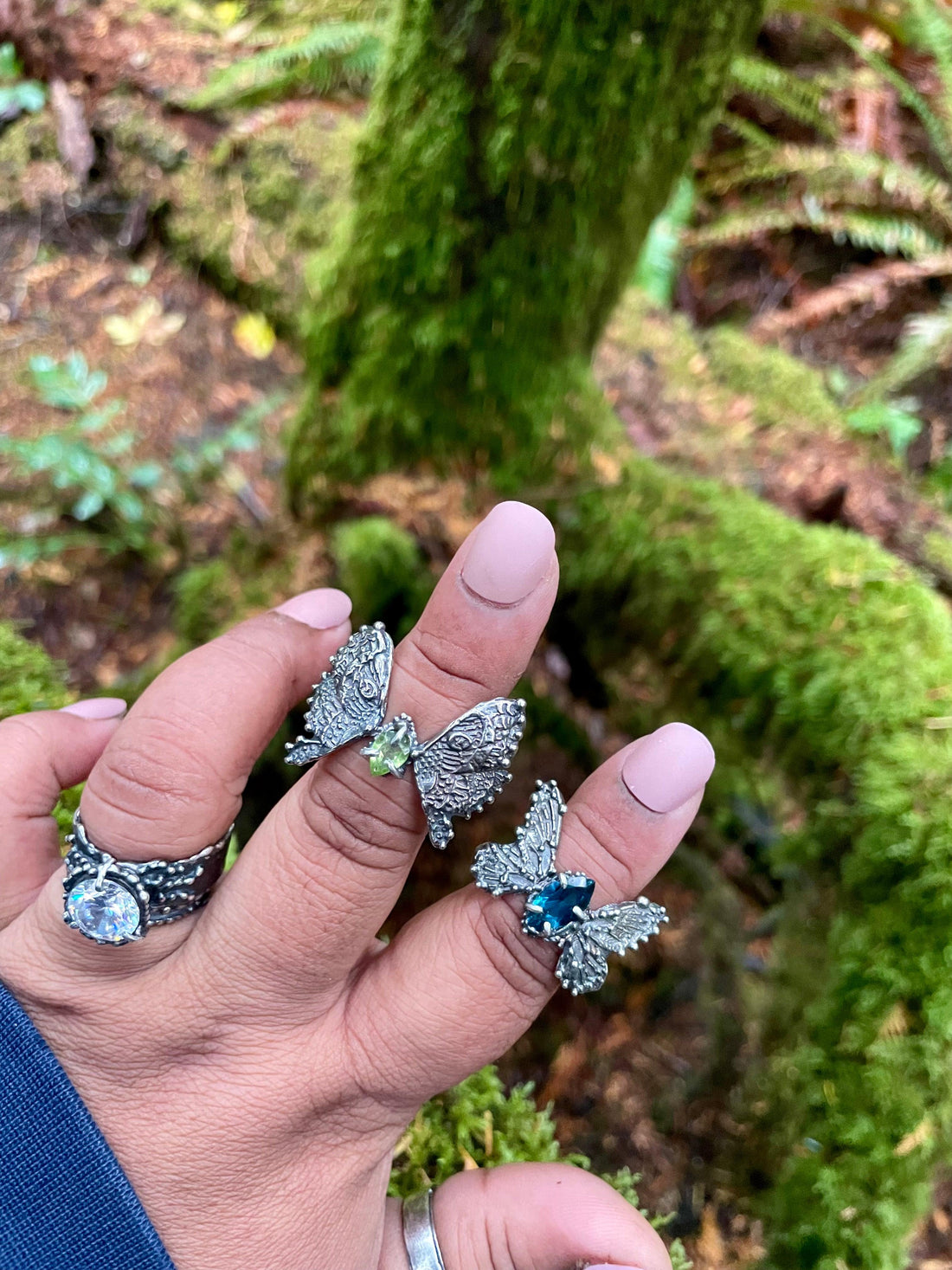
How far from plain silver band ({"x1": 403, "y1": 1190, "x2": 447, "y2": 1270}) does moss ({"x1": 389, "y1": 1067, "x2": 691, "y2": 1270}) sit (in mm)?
94

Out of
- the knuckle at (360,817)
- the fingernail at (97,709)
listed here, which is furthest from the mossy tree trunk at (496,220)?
the knuckle at (360,817)

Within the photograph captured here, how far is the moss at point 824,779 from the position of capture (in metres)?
1.56

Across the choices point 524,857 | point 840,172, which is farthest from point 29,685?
point 840,172

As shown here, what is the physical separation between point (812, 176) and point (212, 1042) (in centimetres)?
522

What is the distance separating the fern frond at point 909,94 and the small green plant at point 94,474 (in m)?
4.16

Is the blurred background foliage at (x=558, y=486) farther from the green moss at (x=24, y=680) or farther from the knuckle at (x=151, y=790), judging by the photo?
the knuckle at (x=151, y=790)

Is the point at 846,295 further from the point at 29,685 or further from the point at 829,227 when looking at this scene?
the point at 29,685

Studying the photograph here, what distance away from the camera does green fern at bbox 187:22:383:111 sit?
3516 mm

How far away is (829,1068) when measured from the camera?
1.67 m

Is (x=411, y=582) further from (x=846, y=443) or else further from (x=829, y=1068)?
(x=846, y=443)

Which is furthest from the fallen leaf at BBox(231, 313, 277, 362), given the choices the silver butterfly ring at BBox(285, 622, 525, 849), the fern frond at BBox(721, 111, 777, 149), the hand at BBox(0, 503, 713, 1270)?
the fern frond at BBox(721, 111, 777, 149)

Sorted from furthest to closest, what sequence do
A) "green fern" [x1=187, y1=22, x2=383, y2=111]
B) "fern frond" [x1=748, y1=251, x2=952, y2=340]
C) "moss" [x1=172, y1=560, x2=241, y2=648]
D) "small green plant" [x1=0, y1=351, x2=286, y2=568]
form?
"fern frond" [x1=748, y1=251, x2=952, y2=340] < "green fern" [x1=187, y1=22, x2=383, y2=111] < "moss" [x1=172, y1=560, x2=241, y2=648] < "small green plant" [x1=0, y1=351, x2=286, y2=568]

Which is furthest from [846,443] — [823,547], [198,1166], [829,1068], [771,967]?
[198,1166]

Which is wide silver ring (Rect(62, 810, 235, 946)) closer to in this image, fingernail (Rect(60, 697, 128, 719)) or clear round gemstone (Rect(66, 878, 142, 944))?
clear round gemstone (Rect(66, 878, 142, 944))
